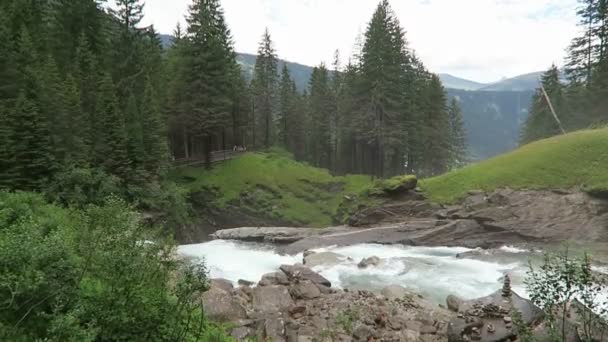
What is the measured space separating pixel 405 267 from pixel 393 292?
5.23 metres

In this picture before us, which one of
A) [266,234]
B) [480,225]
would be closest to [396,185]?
[480,225]

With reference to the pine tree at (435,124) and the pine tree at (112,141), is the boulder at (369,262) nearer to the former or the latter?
the pine tree at (112,141)

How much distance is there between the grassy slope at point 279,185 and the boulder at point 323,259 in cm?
1373

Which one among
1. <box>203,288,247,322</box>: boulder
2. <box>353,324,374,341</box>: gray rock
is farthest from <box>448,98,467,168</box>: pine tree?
<box>203,288,247,322</box>: boulder

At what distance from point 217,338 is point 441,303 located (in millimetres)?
11108

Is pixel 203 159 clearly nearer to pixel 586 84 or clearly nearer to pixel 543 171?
pixel 543 171

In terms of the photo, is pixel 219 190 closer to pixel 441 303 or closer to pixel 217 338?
pixel 441 303

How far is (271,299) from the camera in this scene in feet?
51.3

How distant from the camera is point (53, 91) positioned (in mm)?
25422

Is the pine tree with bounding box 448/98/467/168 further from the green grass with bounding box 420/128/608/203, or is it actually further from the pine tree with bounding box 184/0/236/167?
the pine tree with bounding box 184/0/236/167

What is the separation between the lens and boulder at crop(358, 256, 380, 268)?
22750 mm

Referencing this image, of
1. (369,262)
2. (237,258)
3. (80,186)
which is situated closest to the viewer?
(369,262)

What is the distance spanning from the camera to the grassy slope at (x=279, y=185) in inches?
1575

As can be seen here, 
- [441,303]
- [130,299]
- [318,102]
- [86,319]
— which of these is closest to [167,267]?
[130,299]
